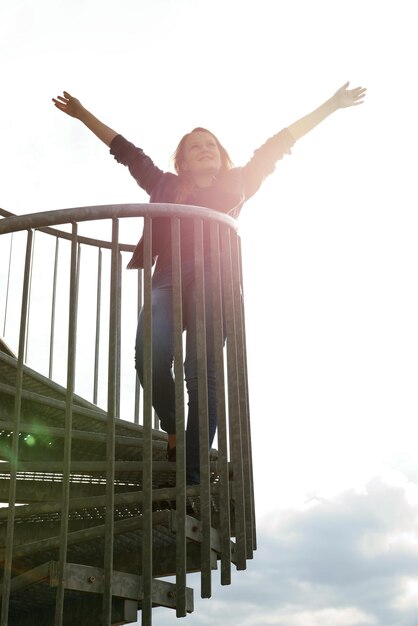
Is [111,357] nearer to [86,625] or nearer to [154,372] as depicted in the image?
[154,372]

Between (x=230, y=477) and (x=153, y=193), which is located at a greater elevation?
(x=153, y=193)

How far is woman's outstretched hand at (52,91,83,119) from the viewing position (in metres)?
3.23

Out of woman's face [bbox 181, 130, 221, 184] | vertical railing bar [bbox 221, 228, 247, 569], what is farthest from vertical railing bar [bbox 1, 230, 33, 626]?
woman's face [bbox 181, 130, 221, 184]

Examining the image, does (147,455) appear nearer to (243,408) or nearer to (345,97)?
(243,408)

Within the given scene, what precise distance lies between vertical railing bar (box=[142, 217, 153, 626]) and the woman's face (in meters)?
0.63

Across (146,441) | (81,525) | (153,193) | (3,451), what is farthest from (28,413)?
(153,193)

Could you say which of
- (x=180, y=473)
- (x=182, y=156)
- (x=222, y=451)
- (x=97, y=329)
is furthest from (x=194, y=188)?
(x=97, y=329)

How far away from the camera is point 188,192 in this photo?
2959mm

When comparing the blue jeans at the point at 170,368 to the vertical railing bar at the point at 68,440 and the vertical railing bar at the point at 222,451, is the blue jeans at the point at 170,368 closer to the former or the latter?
the vertical railing bar at the point at 222,451

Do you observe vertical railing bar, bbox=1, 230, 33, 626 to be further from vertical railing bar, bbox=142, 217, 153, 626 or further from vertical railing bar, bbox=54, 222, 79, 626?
vertical railing bar, bbox=142, 217, 153, 626

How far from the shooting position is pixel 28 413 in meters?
2.73

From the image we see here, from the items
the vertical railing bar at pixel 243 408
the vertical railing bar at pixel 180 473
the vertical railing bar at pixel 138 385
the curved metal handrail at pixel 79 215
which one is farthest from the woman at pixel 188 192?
the vertical railing bar at pixel 138 385

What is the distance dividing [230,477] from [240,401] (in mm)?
256

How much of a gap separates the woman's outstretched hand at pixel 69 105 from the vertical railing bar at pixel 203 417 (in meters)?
0.96
